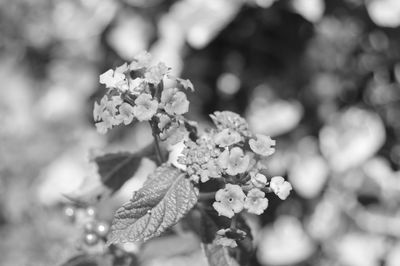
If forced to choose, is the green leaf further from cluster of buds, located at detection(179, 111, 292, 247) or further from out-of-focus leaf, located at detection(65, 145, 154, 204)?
cluster of buds, located at detection(179, 111, 292, 247)

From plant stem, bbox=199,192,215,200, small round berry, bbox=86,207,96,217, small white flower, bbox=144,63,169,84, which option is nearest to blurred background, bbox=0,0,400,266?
small round berry, bbox=86,207,96,217

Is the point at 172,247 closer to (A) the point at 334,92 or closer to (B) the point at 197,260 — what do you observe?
(B) the point at 197,260

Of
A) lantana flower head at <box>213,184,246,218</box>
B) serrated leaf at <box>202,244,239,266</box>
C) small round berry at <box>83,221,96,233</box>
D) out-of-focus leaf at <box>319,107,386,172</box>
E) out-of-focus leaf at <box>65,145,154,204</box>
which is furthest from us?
out-of-focus leaf at <box>319,107,386,172</box>

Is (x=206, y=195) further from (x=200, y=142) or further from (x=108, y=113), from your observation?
(x=108, y=113)

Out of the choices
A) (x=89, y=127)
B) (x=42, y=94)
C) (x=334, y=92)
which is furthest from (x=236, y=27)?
(x=42, y=94)

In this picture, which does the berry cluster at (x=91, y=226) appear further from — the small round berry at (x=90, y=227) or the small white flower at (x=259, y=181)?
the small white flower at (x=259, y=181)
